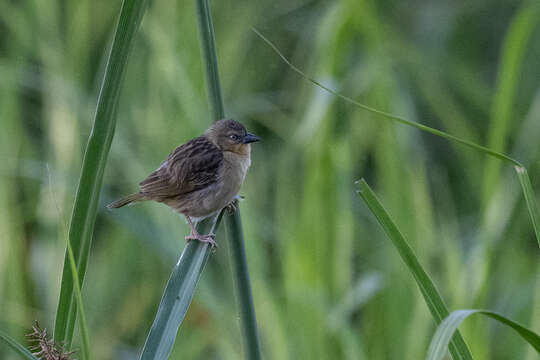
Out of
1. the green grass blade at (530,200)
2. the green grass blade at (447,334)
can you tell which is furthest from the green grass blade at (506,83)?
the green grass blade at (447,334)

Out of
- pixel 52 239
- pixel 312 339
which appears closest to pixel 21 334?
pixel 52 239

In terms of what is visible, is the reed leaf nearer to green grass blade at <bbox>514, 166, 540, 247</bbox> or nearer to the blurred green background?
green grass blade at <bbox>514, 166, 540, 247</bbox>

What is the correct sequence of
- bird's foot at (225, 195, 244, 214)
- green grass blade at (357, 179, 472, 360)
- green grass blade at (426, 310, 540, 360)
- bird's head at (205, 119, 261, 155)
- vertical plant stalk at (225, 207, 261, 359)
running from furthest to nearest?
1. bird's head at (205, 119, 261, 155)
2. bird's foot at (225, 195, 244, 214)
3. vertical plant stalk at (225, 207, 261, 359)
4. green grass blade at (357, 179, 472, 360)
5. green grass blade at (426, 310, 540, 360)

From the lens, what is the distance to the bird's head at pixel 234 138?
2.26m

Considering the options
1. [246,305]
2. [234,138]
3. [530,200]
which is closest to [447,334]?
[530,200]

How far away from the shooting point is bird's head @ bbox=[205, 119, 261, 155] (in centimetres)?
226

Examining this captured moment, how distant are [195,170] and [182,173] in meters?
0.05

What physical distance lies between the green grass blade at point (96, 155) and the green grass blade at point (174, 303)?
0.13m

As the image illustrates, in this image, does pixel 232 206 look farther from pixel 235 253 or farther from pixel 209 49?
pixel 209 49

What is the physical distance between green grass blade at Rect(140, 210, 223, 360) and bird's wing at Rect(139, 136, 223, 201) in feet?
2.77

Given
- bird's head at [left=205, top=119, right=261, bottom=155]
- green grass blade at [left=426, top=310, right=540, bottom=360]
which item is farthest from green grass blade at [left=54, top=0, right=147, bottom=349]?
bird's head at [left=205, top=119, right=261, bottom=155]

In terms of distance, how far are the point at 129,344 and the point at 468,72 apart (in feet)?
6.87

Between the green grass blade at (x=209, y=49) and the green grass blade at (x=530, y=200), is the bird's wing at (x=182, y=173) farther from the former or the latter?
the green grass blade at (x=530, y=200)

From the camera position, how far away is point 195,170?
240cm
